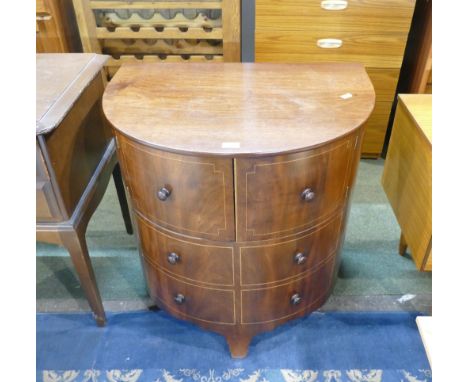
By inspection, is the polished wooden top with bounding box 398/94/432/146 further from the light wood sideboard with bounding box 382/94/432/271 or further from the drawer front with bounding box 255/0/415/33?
the drawer front with bounding box 255/0/415/33

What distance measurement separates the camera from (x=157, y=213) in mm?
1048

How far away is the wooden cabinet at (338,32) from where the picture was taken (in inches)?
67.9

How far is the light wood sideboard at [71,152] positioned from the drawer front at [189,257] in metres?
0.19

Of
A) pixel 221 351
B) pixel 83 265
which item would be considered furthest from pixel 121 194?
pixel 221 351

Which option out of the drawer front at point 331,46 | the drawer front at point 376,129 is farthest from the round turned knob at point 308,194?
the drawer front at point 376,129

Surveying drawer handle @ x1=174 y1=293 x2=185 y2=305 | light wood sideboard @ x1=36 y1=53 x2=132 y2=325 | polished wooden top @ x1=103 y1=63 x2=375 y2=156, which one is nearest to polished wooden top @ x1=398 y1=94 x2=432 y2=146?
polished wooden top @ x1=103 y1=63 x2=375 y2=156

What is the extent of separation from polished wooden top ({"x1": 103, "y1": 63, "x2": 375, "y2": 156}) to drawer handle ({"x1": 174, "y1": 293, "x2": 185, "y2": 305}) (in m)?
0.52

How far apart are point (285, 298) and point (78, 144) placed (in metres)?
0.73

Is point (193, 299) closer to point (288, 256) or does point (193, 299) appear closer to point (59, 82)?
point (288, 256)

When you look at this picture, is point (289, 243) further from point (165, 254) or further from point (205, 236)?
point (165, 254)

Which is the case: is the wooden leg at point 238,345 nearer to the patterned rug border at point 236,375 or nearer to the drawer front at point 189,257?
the patterned rug border at point 236,375

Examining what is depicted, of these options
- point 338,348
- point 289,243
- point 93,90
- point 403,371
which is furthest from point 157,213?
point 403,371

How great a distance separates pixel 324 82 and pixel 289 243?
45 centimetres

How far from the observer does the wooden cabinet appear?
1726 mm
